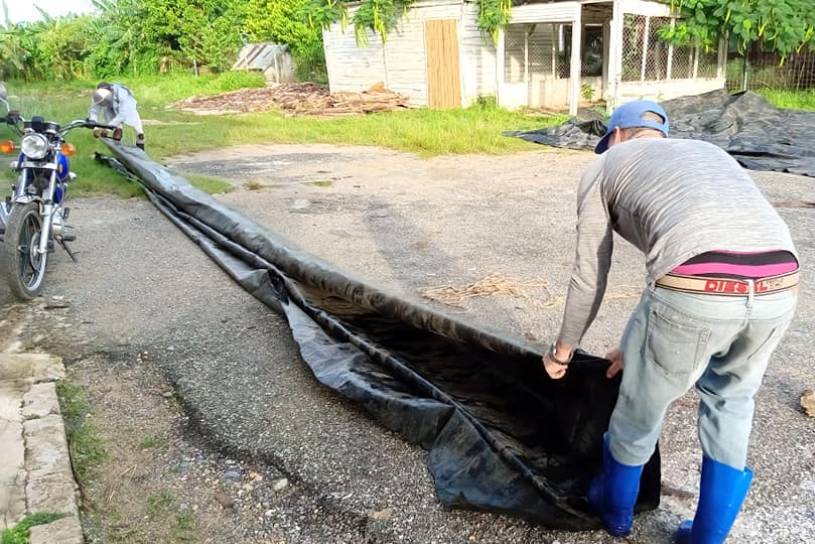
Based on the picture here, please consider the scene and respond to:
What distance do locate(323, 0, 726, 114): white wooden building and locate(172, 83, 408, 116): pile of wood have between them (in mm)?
689

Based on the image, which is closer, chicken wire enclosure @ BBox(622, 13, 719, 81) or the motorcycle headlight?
the motorcycle headlight

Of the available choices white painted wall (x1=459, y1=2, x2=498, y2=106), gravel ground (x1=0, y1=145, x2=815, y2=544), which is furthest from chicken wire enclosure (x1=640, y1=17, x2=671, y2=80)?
gravel ground (x1=0, y1=145, x2=815, y2=544)

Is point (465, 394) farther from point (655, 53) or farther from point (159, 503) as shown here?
point (655, 53)

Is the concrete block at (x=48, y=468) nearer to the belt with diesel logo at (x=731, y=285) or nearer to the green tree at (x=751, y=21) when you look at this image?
the belt with diesel logo at (x=731, y=285)

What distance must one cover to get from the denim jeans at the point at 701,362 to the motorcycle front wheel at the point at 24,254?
12.3 ft

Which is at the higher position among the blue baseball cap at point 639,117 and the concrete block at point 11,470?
the blue baseball cap at point 639,117

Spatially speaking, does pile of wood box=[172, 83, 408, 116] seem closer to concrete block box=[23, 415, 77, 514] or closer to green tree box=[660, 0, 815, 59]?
green tree box=[660, 0, 815, 59]

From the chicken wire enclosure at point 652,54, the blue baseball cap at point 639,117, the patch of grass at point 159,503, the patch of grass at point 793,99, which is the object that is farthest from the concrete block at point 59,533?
the patch of grass at point 793,99

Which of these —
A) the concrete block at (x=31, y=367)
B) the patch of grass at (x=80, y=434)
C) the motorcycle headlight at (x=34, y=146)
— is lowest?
the patch of grass at (x=80, y=434)

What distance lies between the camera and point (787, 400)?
3.03 m

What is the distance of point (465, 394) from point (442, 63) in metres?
14.8

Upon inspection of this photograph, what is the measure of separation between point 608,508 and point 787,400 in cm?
145

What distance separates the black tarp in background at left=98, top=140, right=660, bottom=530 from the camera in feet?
7.20

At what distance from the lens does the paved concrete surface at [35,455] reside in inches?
85.0
